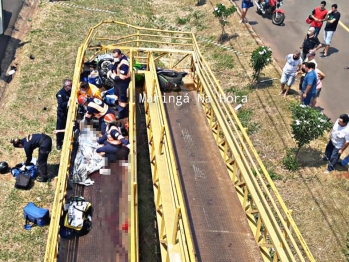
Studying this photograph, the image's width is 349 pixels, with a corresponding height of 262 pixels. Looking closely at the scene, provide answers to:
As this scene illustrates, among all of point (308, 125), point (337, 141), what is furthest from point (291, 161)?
point (337, 141)

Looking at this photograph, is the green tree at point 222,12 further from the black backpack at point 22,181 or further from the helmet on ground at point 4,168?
the black backpack at point 22,181

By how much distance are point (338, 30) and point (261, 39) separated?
3403mm

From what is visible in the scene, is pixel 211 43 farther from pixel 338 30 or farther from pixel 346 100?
pixel 346 100

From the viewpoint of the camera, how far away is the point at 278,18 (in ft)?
62.7

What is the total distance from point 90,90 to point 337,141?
6.22 meters

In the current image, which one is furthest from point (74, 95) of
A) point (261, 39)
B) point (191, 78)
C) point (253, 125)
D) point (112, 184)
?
point (261, 39)

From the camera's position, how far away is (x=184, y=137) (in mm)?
10141

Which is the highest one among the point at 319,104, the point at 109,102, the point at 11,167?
the point at 109,102

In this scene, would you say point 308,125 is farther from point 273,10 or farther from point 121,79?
point 273,10

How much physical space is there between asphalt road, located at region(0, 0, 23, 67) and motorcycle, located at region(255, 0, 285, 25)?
36.2 feet

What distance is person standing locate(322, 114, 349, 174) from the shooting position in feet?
33.9

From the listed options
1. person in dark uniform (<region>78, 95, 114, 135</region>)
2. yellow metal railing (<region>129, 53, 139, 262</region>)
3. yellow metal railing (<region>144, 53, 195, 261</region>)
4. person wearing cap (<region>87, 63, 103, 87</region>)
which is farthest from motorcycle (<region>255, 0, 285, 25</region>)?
yellow metal railing (<region>129, 53, 139, 262</region>)

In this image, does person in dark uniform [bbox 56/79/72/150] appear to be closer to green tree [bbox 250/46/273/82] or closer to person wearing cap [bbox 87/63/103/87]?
person wearing cap [bbox 87/63/103/87]

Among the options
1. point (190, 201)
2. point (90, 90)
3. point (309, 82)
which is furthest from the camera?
point (309, 82)
